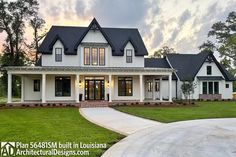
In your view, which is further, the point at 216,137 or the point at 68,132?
the point at 68,132

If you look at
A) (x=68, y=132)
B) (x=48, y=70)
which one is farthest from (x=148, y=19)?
(x=68, y=132)

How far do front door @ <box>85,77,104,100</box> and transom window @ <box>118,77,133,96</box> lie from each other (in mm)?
1812

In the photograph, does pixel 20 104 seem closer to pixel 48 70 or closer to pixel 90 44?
pixel 48 70

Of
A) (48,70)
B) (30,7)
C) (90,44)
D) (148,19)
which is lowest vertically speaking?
(48,70)

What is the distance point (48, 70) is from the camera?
90.6ft

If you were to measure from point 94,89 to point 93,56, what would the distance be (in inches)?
124

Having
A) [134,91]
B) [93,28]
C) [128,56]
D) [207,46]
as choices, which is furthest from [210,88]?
[207,46]

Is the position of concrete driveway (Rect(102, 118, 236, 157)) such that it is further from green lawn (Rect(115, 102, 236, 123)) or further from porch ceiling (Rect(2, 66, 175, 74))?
porch ceiling (Rect(2, 66, 175, 74))

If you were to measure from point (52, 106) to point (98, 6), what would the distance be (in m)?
11.0

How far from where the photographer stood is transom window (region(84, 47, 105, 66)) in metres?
30.5

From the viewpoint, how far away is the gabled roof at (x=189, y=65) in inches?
1523

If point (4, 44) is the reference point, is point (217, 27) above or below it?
above

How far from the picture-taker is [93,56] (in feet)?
100

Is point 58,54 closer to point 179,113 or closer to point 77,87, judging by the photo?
point 77,87
